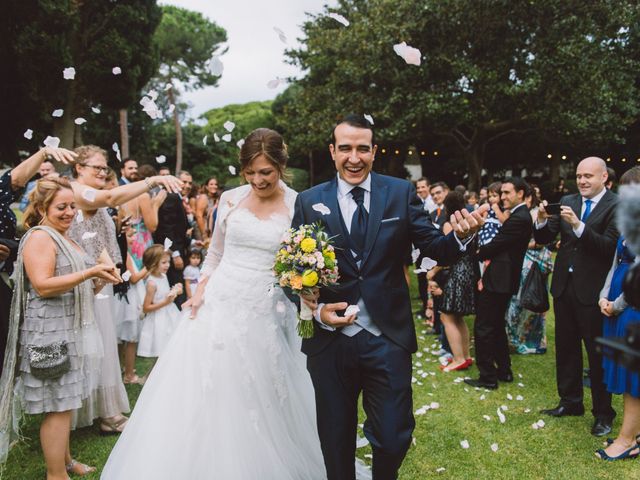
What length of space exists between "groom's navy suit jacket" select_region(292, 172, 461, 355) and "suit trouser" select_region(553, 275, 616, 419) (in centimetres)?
233

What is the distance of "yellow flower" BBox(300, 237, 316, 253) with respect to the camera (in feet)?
8.52

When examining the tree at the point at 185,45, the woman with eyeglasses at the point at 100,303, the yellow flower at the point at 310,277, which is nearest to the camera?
the yellow flower at the point at 310,277

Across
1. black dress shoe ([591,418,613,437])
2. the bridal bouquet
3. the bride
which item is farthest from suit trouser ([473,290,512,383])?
the bridal bouquet

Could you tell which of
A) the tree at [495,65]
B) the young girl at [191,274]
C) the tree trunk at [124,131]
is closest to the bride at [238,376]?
the young girl at [191,274]

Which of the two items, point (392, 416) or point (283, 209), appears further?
point (283, 209)

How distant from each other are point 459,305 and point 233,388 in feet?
11.2

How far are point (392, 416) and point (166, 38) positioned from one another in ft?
111

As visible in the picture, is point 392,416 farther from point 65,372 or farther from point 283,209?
point 65,372

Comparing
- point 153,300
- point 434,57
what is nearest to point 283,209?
point 153,300

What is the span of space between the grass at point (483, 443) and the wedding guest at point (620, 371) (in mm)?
112

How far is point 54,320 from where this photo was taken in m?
3.37

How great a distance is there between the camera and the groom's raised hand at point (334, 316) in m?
2.65

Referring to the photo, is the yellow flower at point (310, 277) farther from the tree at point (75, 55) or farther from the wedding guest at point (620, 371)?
the tree at point (75, 55)

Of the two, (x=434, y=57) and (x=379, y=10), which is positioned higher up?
(x=379, y=10)
